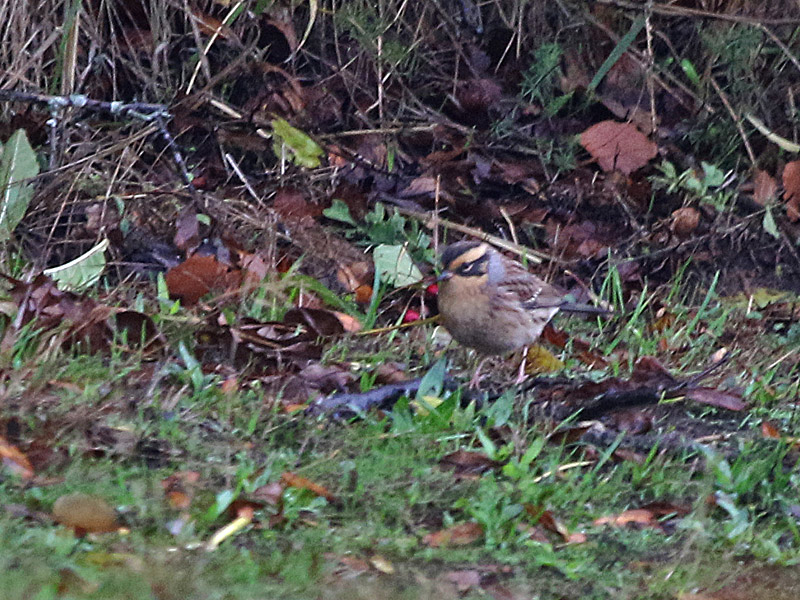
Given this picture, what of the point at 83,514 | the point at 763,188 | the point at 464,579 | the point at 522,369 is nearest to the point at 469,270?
the point at 522,369

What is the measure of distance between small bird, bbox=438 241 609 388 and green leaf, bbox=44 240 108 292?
1.71 metres

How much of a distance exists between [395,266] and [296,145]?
1.36m

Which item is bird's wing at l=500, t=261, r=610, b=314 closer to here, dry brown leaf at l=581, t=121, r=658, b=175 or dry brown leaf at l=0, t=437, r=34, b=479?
dry brown leaf at l=581, t=121, r=658, b=175

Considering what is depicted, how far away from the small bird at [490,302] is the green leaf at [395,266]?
44 cm

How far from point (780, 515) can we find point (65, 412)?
2.50 m

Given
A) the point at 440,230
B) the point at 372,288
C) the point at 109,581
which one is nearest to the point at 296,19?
the point at 440,230

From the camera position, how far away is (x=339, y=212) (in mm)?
6879

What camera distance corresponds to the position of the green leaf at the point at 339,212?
6844 mm

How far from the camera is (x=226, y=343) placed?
513cm

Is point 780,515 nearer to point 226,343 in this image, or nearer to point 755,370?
point 755,370

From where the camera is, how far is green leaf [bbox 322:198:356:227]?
684 cm

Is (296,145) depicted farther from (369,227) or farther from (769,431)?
(769,431)

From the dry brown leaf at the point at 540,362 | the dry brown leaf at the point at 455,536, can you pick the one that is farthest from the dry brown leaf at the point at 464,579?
the dry brown leaf at the point at 540,362

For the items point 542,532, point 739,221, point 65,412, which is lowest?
point 739,221
